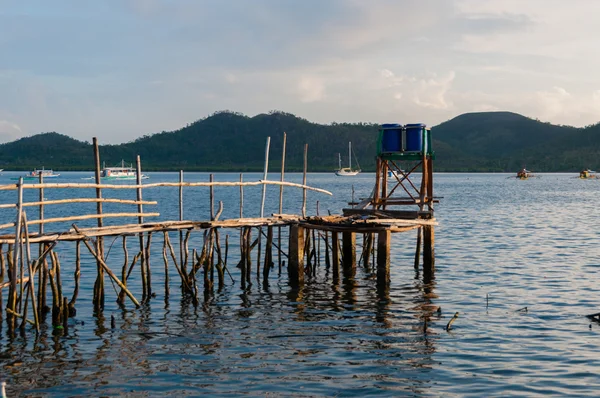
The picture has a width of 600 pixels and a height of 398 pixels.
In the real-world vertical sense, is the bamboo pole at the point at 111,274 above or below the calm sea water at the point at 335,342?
above

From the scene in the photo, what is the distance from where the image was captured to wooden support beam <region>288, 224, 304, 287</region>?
71.8ft

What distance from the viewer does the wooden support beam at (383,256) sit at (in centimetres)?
2105

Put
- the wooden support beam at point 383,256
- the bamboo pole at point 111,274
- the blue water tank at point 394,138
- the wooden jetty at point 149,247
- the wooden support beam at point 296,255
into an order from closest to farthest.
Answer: the wooden jetty at point 149,247 → the bamboo pole at point 111,274 → the wooden support beam at point 383,256 → the wooden support beam at point 296,255 → the blue water tank at point 394,138

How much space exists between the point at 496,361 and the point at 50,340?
929 cm

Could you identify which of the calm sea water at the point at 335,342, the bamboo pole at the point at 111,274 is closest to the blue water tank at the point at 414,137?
the calm sea water at the point at 335,342

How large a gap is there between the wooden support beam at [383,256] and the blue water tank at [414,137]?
5461mm

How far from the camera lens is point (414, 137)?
85.6 feet

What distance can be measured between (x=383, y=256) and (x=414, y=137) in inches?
246

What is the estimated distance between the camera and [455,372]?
1382cm

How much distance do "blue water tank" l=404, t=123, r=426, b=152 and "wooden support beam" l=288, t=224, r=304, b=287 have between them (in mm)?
6322

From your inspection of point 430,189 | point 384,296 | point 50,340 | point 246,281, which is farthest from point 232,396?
point 430,189

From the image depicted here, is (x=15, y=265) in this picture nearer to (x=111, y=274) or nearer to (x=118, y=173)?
(x=111, y=274)

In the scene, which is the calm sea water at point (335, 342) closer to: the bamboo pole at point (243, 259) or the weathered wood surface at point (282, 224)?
the bamboo pole at point (243, 259)

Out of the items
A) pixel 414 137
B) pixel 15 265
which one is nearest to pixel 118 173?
pixel 414 137
